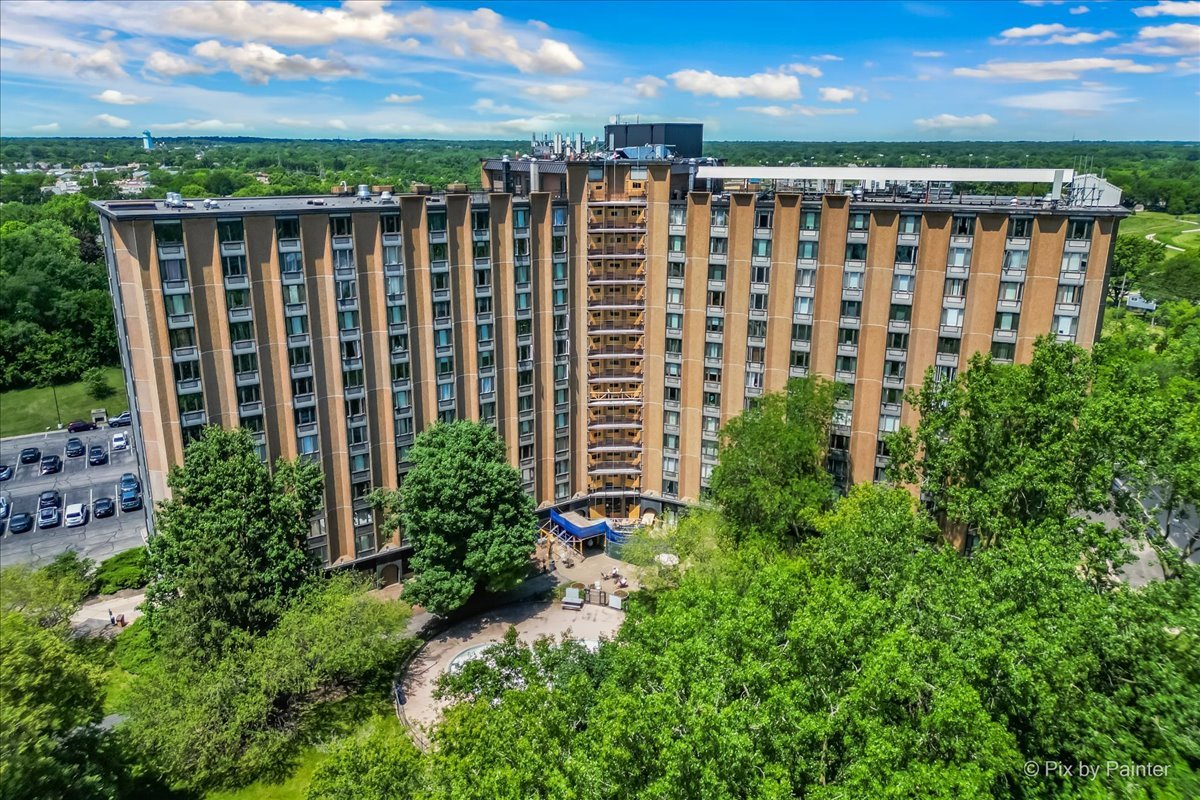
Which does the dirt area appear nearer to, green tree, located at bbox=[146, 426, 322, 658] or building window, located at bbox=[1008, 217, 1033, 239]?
green tree, located at bbox=[146, 426, 322, 658]

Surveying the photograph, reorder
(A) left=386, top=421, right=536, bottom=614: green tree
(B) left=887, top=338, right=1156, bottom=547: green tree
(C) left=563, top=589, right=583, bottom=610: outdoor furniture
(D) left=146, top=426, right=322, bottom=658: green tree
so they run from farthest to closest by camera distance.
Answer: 1. (C) left=563, top=589, right=583, bottom=610: outdoor furniture
2. (A) left=386, top=421, right=536, bottom=614: green tree
3. (D) left=146, top=426, right=322, bottom=658: green tree
4. (B) left=887, top=338, right=1156, bottom=547: green tree

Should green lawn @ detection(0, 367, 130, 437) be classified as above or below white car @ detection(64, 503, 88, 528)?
above

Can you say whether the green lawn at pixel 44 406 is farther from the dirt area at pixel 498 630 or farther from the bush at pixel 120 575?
the dirt area at pixel 498 630

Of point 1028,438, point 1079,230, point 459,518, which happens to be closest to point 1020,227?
point 1079,230

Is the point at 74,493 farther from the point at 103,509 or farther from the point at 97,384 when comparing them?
the point at 97,384

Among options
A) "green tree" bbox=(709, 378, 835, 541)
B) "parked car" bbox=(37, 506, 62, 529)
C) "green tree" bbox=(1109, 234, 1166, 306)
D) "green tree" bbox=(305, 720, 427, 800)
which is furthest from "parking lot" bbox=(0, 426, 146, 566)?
"green tree" bbox=(1109, 234, 1166, 306)

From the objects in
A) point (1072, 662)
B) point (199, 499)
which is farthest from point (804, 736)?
point (199, 499)
